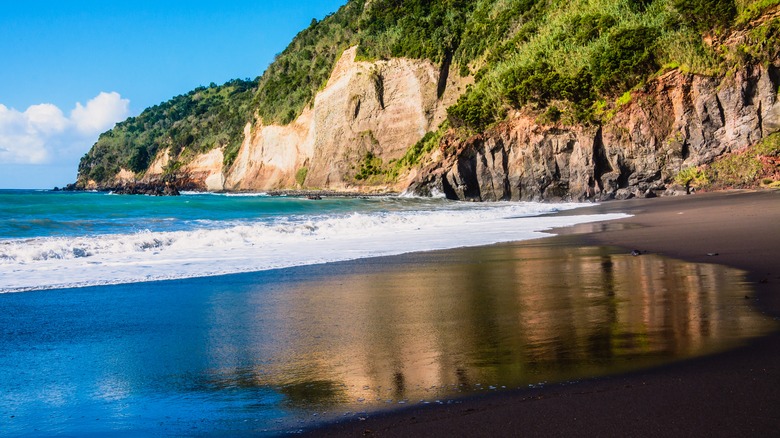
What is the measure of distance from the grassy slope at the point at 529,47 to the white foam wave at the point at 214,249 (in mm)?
19291

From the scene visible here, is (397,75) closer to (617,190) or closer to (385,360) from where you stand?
(617,190)

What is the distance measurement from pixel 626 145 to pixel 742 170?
7103mm

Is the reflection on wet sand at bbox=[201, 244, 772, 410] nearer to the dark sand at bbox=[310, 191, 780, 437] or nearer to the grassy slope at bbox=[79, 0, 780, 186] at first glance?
the dark sand at bbox=[310, 191, 780, 437]

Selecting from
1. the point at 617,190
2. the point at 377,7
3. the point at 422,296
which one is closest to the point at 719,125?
the point at 617,190

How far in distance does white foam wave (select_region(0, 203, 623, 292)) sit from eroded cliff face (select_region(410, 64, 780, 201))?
1593cm

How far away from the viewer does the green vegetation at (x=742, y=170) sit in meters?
31.2

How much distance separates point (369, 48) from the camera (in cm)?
6781

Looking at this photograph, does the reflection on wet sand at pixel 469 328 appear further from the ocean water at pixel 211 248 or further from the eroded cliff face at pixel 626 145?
the eroded cliff face at pixel 626 145

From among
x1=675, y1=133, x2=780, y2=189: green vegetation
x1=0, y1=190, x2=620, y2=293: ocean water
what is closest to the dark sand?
x1=0, y1=190, x2=620, y2=293: ocean water

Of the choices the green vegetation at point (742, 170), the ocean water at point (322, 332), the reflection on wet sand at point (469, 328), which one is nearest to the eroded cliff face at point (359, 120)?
the green vegetation at point (742, 170)

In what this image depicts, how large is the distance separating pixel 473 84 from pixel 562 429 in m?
55.7

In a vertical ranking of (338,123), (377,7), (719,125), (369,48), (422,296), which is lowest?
(422,296)

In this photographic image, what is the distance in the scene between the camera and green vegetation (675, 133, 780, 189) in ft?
103

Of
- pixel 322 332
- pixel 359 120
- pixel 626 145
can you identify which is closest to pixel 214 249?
pixel 322 332
